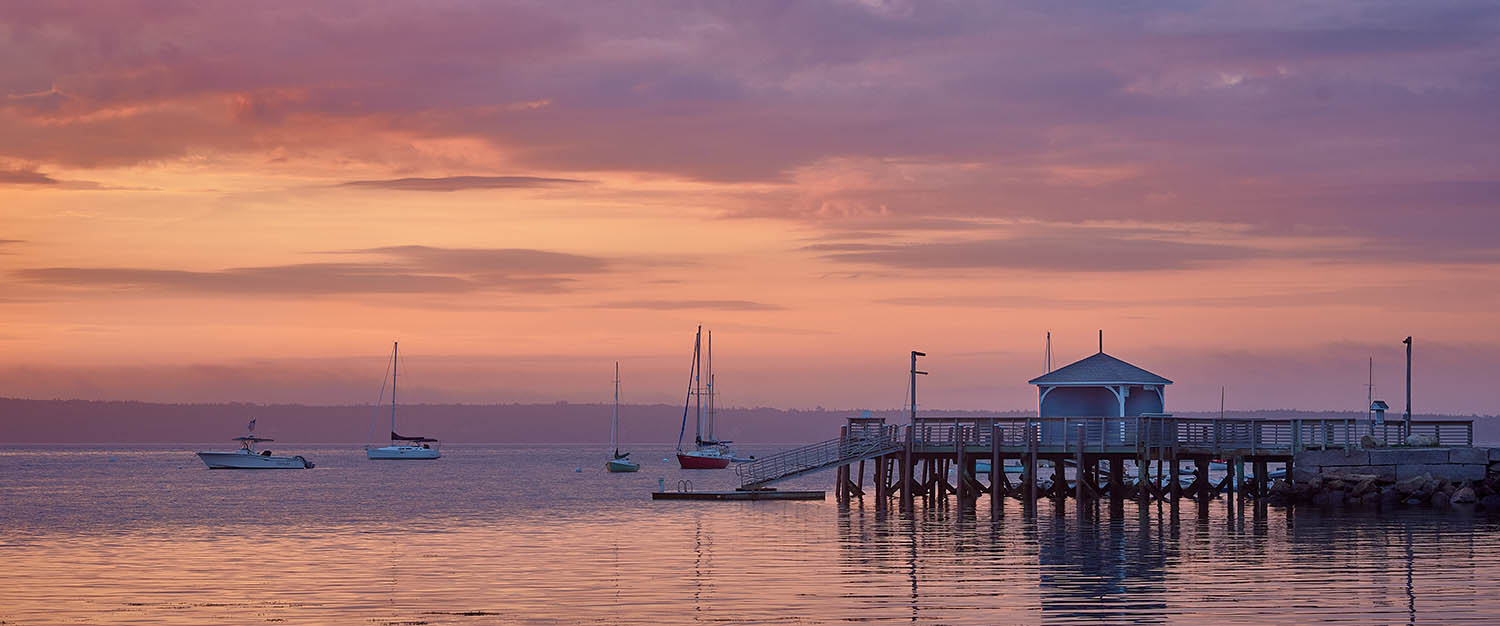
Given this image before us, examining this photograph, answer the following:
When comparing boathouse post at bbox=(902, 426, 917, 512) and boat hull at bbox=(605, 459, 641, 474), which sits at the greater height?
boathouse post at bbox=(902, 426, 917, 512)

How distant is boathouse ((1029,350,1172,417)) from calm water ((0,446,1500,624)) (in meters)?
3.99

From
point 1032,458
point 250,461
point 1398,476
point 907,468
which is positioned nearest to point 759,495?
point 907,468

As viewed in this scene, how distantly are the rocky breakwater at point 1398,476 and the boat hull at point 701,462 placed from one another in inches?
3456

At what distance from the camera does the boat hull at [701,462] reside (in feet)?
476

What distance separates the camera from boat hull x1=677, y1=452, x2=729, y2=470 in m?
145

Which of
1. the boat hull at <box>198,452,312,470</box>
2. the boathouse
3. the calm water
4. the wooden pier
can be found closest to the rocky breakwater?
the wooden pier

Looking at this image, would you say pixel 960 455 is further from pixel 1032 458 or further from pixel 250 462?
pixel 250 462

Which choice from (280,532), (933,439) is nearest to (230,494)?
(280,532)

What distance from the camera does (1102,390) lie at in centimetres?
6494

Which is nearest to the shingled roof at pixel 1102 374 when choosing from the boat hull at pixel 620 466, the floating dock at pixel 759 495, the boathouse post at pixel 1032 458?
the boathouse post at pixel 1032 458

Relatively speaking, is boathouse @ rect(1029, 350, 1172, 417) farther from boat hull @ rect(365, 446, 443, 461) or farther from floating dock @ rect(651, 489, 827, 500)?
boat hull @ rect(365, 446, 443, 461)

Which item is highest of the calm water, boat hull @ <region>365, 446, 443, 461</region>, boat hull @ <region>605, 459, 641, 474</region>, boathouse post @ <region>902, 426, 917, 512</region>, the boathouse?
the boathouse

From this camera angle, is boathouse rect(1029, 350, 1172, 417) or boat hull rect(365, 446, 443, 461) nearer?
boathouse rect(1029, 350, 1172, 417)

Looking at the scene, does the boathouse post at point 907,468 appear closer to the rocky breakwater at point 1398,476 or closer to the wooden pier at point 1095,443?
the wooden pier at point 1095,443
